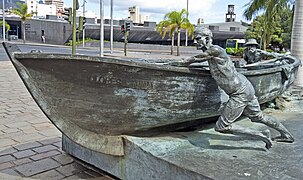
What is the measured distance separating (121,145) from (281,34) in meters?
36.9

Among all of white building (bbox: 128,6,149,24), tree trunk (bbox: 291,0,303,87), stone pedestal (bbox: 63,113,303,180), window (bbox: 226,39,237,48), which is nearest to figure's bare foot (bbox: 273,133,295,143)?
stone pedestal (bbox: 63,113,303,180)

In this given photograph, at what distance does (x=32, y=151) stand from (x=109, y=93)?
1918mm

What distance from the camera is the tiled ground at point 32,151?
3.91 m

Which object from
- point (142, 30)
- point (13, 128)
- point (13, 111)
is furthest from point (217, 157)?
point (142, 30)

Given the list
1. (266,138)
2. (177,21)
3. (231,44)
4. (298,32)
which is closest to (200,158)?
(266,138)

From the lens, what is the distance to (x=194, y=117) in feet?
13.0

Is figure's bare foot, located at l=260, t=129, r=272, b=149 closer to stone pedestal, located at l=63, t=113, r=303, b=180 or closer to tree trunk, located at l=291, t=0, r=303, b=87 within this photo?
stone pedestal, located at l=63, t=113, r=303, b=180

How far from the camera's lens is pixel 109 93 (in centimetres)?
338

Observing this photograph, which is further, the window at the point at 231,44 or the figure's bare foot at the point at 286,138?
the window at the point at 231,44

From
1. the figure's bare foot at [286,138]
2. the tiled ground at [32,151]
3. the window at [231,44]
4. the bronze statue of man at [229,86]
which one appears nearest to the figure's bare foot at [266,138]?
the bronze statue of man at [229,86]

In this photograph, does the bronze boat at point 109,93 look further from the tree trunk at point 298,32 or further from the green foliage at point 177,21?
the green foliage at point 177,21

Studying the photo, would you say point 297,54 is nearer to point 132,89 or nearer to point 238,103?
point 238,103

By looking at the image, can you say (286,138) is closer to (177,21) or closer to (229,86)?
(229,86)

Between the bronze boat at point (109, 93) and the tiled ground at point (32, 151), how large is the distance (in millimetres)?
571
